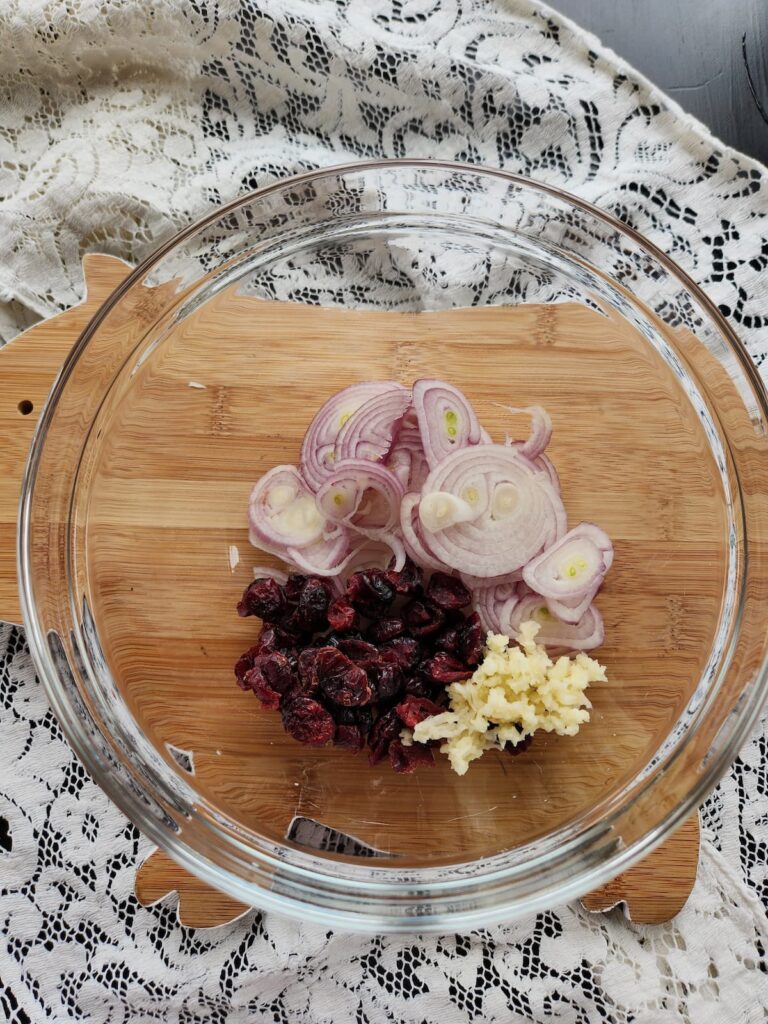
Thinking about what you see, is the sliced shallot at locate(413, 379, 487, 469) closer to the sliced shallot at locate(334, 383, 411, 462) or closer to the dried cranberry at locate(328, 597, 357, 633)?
the sliced shallot at locate(334, 383, 411, 462)

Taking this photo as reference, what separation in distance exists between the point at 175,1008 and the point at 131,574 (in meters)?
1.07

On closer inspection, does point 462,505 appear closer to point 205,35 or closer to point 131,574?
point 131,574

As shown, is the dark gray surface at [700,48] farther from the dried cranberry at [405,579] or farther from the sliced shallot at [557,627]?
the dried cranberry at [405,579]

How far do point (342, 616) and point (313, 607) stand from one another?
0.23 ft

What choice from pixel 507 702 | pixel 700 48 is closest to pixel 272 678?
pixel 507 702

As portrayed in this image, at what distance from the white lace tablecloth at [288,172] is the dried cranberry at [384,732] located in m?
0.56

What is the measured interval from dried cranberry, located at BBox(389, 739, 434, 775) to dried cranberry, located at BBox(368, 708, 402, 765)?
0.02 meters

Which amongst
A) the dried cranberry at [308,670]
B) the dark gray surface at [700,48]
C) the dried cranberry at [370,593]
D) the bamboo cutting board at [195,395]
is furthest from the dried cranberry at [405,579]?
the dark gray surface at [700,48]

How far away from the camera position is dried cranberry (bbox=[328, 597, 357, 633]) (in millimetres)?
1898

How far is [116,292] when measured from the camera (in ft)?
6.72

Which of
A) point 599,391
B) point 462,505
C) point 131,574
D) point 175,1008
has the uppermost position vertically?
point 599,391

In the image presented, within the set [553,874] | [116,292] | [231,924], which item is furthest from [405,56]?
[231,924]

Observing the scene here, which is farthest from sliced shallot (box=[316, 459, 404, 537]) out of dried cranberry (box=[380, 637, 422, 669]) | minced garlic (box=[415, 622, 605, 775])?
minced garlic (box=[415, 622, 605, 775])

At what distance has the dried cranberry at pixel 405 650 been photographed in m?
1.89
